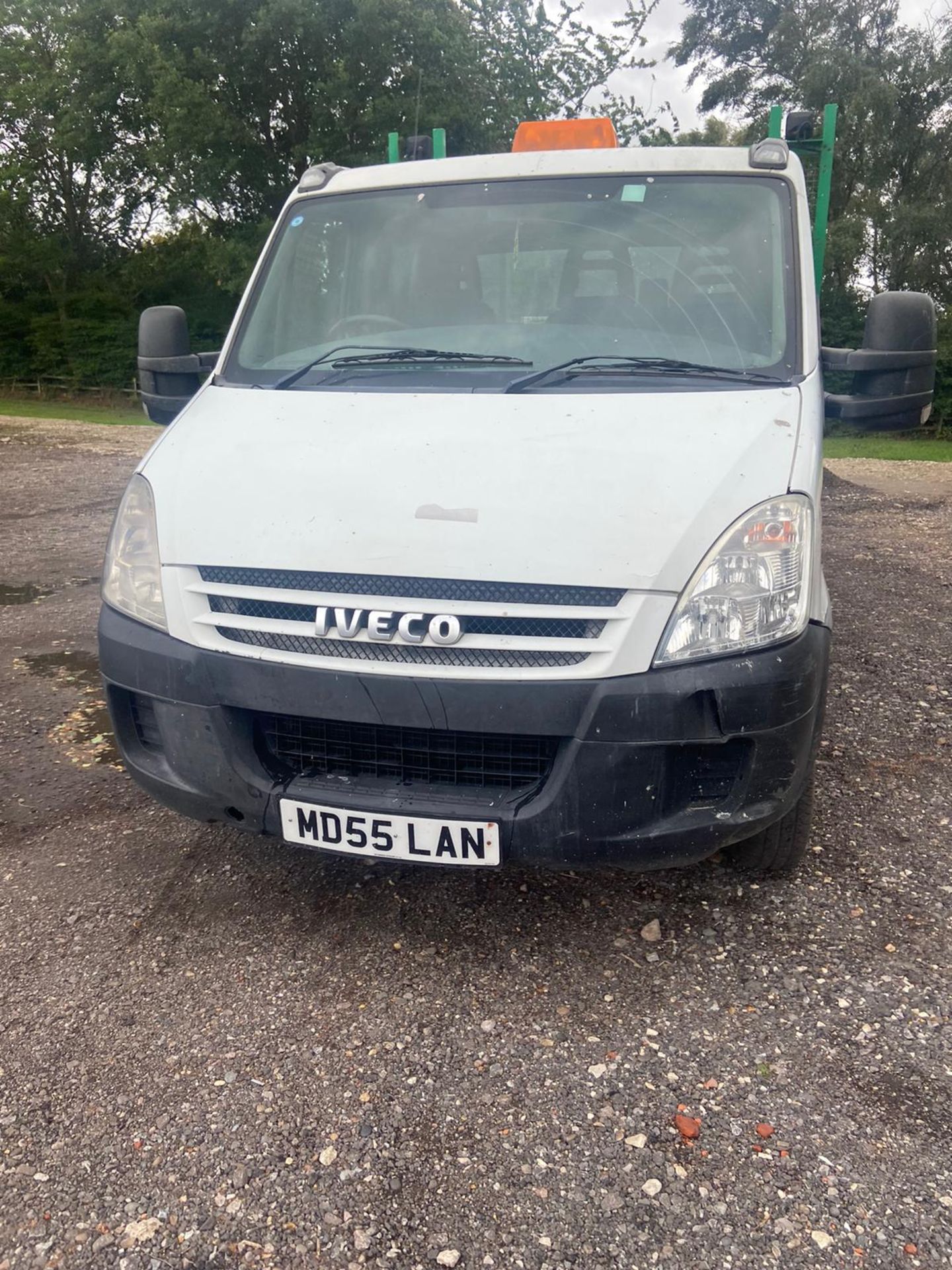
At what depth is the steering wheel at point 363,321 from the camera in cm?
359

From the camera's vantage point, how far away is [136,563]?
114 inches

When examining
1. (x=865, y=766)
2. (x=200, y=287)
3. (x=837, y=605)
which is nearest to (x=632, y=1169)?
(x=865, y=766)

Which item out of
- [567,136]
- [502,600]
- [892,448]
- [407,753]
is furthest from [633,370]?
[892,448]

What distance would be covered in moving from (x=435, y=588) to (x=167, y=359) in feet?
6.94

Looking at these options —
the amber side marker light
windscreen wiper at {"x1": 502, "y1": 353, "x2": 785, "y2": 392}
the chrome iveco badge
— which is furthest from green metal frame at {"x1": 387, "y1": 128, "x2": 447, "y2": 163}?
the chrome iveco badge

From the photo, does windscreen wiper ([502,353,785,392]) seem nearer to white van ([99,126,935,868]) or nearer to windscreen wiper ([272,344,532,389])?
white van ([99,126,935,868])

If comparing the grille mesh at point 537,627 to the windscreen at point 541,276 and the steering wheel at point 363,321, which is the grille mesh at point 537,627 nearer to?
the windscreen at point 541,276

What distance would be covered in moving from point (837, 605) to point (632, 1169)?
5.17 metres

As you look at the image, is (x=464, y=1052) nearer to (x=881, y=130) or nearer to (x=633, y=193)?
(x=633, y=193)

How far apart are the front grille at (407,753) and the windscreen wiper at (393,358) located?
1.25 metres

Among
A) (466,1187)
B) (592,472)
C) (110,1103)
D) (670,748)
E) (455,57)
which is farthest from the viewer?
(455,57)

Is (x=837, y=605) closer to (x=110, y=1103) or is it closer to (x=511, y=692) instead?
(x=511, y=692)

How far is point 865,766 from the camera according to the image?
4.13 meters

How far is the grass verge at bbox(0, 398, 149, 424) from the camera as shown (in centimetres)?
2705
